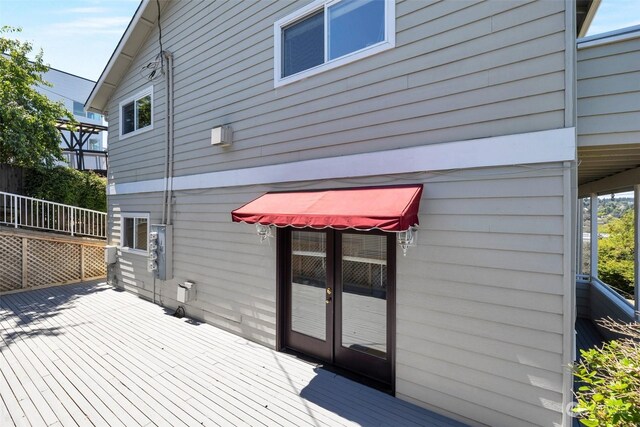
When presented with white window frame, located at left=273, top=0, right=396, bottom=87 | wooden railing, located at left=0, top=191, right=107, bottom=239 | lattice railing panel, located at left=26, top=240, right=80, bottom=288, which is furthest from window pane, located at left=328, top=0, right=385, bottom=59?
lattice railing panel, located at left=26, top=240, right=80, bottom=288

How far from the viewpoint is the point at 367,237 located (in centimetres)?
476

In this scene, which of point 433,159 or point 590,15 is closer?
point 433,159

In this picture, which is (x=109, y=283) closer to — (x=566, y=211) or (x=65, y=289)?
(x=65, y=289)

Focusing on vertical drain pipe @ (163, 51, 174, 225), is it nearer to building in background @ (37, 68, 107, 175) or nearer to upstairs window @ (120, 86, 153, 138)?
upstairs window @ (120, 86, 153, 138)

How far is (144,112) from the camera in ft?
30.3

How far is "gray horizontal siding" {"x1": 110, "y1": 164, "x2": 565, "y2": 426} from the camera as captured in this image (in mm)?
3305

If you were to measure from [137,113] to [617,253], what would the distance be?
1348cm

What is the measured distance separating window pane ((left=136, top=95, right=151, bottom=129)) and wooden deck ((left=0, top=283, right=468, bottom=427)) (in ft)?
18.4

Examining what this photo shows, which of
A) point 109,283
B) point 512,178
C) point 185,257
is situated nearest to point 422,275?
point 512,178

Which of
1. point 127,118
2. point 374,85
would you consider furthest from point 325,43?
point 127,118

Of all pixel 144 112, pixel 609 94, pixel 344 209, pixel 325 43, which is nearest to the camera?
pixel 609 94

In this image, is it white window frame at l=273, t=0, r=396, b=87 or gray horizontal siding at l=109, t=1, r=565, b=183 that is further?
white window frame at l=273, t=0, r=396, b=87

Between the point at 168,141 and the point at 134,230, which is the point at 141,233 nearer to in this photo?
the point at 134,230

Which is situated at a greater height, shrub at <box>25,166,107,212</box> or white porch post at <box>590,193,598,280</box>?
shrub at <box>25,166,107,212</box>
